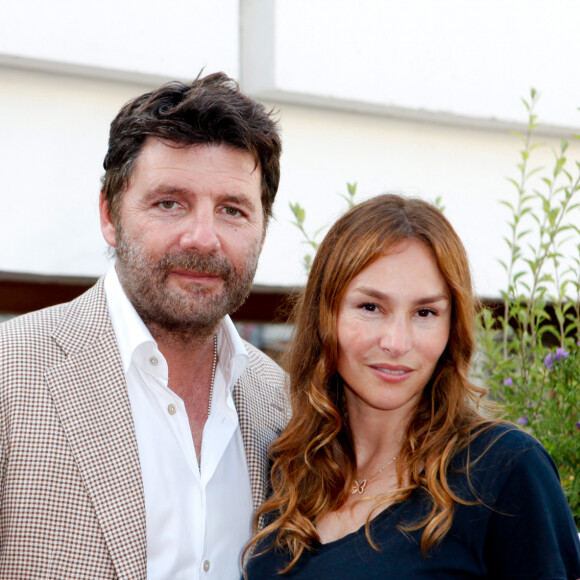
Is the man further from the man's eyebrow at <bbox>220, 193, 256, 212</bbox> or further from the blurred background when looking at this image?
the blurred background

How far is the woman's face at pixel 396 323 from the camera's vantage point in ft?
7.48

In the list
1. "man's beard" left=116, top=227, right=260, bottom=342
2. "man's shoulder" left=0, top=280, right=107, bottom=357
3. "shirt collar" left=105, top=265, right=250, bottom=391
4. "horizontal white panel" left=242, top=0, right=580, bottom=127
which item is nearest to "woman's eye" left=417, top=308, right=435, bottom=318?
"man's beard" left=116, top=227, right=260, bottom=342

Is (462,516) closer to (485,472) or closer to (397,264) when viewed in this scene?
(485,472)

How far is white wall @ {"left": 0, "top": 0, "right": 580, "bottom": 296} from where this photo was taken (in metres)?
3.50

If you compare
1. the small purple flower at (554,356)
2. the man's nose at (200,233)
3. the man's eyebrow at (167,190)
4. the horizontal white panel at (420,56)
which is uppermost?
the horizontal white panel at (420,56)

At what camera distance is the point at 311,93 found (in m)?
3.93

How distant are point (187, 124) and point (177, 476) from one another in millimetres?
973

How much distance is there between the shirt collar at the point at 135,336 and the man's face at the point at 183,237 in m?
0.04

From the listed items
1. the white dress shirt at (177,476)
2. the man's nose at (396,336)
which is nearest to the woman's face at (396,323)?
the man's nose at (396,336)

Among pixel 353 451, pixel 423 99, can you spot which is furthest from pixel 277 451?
pixel 423 99

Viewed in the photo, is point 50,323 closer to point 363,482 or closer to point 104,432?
point 104,432

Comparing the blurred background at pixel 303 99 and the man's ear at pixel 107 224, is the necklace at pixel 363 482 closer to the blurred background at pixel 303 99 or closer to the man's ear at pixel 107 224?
the man's ear at pixel 107 224

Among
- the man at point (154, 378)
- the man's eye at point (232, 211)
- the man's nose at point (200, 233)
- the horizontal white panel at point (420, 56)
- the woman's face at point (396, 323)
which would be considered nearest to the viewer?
the man at point (154, 378)

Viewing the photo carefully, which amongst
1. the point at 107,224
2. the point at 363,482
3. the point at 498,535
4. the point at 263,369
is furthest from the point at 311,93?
the point at 498,535
